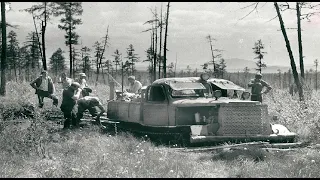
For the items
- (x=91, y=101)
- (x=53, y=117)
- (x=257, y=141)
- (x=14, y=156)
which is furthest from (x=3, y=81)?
(x=257, y=141)

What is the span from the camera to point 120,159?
25.2 feet

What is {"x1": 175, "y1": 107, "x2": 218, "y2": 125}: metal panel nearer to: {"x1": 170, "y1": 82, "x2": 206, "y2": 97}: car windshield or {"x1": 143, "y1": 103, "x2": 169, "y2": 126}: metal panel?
{"x1": 143, "y1": 103, "x2": 169, "y2": 126}: metal panel

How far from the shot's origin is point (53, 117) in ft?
45.1

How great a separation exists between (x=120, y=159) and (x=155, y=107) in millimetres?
3459

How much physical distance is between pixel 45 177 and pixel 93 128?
5399 mm

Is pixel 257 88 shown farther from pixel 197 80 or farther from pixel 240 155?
pixel 240 155

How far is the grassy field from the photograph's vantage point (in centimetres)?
678

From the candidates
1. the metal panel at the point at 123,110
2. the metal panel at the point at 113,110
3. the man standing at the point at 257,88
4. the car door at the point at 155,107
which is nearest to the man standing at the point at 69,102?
the metal panel at the point at 123,110

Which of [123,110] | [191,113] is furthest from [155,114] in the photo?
[123,110]

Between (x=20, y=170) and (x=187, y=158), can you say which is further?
(x=187, y=158)

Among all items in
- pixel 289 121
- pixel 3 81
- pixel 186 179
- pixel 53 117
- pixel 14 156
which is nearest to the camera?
pixel 186 179

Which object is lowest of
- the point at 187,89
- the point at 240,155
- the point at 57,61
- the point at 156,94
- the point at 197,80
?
the point at 240,155

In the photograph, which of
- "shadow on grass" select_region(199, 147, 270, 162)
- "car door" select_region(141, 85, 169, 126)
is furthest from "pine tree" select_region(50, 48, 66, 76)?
"shadow on grass" select_region(199, 147, 270, 162)

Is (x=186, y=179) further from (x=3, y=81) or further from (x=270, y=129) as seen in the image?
(x=3, y=81)
